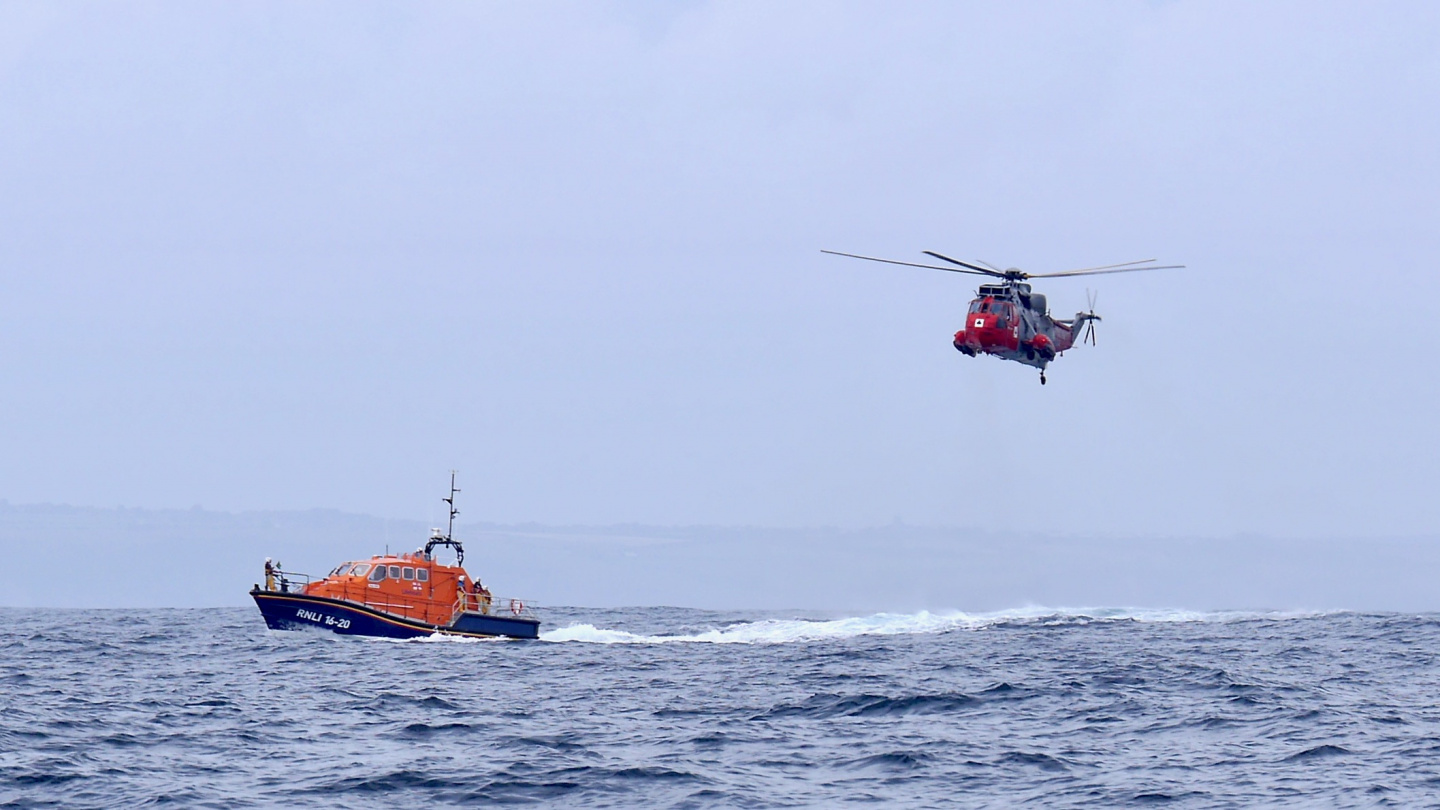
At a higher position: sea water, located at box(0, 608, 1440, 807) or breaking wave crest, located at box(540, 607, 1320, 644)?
breaking wave crest, located at box(540, 607, 1320, 644)

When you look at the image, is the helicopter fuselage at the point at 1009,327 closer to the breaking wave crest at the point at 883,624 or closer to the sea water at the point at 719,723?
the sea water at the point at 719,723

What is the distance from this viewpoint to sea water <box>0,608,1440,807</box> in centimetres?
1920

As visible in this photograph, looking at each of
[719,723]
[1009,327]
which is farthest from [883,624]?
[719,723]

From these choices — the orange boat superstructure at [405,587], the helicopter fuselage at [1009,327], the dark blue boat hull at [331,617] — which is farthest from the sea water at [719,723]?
the helicopter fuselage at [1009,327]

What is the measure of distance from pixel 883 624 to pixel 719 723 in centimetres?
2909

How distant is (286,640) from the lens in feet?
136

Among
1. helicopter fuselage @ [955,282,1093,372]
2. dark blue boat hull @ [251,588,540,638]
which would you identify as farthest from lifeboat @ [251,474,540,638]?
helicopter fuselage @ [955,282,1093,372]

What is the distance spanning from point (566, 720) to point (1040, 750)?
8561mm

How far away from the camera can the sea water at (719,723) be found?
19.2m

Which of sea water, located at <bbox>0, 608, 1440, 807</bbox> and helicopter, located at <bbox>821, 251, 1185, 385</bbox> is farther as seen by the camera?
helicopter, located at <bbox>821, 251, 1185, 385</bbox>

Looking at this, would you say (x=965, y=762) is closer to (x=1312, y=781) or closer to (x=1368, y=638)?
(x=1312, y=781)

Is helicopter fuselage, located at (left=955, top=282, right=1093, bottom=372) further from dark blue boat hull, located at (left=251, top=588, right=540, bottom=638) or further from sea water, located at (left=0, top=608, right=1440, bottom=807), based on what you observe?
dark blue boat hull, located at (left=251, top=588, right=540, bottom=638)

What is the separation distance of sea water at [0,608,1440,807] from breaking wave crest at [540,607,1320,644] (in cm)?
270

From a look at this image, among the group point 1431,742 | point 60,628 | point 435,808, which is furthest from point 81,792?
point 60,628
